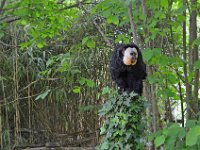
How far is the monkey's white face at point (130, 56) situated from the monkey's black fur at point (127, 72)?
0.08 feet

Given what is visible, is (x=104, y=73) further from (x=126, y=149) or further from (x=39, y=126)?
(x=126, y=149)

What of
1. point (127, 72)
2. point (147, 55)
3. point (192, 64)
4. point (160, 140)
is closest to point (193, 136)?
point (160, 140)

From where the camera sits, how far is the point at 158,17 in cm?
195

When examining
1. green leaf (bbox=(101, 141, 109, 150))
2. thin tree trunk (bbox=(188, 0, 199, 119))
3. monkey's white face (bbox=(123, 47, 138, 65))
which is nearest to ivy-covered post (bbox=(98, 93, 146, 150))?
green leaf (bbox=(101, 141, 109, 150))

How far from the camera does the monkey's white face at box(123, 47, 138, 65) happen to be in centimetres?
125

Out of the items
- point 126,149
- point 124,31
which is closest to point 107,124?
point 126,149

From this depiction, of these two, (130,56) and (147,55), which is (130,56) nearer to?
(130,56)

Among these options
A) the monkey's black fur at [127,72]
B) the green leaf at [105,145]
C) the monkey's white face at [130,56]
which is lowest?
the green leaf at [105,145]

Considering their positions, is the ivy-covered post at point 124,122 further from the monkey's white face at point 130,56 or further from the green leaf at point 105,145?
the monkey's white face at point 130,56

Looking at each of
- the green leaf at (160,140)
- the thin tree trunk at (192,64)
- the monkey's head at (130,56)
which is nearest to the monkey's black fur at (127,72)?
the monkey's head at (130,56)

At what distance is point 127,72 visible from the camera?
4.36 ft

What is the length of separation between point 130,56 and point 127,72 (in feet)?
0.32

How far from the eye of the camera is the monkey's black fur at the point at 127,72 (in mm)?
1301

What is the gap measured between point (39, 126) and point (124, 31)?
4.14 feet
